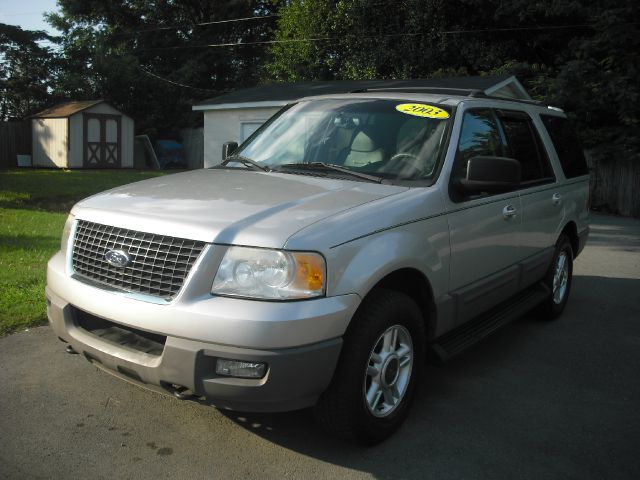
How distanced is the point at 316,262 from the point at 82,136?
29.2 m

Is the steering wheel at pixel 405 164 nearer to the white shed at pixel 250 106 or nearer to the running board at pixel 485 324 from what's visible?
the running board at pixel 485 324

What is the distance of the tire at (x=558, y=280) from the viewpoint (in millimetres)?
5930

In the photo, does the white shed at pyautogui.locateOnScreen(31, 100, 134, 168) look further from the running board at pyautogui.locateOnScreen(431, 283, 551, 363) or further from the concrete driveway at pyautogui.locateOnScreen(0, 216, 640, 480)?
the running board at pyautogui.locateOnScreen(431, 283, 551, 363)

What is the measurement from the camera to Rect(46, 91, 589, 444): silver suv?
2.94 meters

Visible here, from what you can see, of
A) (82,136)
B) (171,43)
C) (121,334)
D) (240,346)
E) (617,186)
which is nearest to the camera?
(240,346)

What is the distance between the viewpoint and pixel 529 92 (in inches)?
781

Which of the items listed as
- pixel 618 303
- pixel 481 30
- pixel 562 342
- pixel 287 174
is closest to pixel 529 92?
Answer: pixel 481 30

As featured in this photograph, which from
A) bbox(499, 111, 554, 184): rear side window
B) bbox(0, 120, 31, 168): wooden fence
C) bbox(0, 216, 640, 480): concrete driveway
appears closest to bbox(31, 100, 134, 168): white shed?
bbox(0, 120, 31, 168): wooden fence

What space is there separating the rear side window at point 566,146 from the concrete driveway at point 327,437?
76.0 inches

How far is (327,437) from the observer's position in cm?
356

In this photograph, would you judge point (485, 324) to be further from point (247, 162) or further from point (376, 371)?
point (247, 162)

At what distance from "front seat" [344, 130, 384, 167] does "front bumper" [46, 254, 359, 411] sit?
53.0 inches

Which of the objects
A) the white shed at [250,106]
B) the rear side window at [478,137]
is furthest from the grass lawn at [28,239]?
the white shed at [250,106]

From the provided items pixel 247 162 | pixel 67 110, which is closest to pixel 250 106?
pixel 67 110
